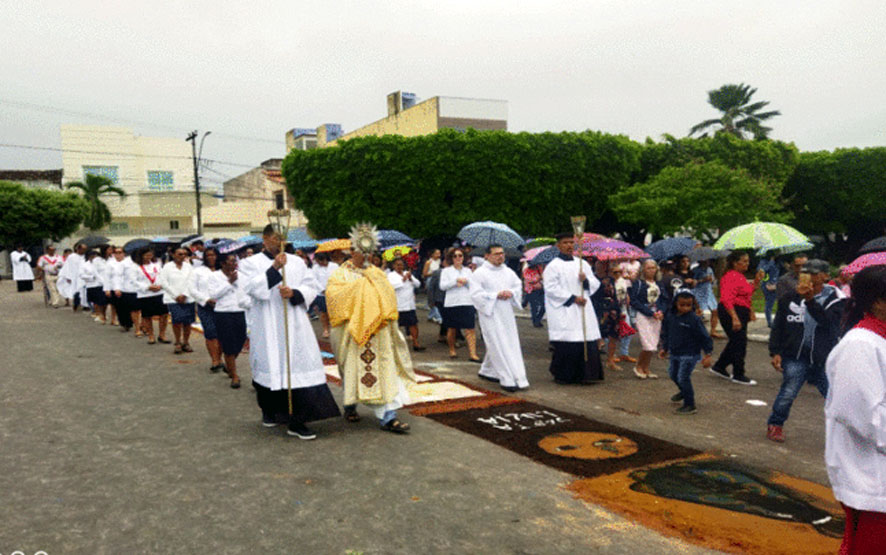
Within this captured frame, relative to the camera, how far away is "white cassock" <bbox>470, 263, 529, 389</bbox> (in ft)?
27.5

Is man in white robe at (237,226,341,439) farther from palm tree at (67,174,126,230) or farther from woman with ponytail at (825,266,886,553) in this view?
palm tree at (67,174,126,230)

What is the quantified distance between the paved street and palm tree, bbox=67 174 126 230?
141 ft

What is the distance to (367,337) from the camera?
6379mm

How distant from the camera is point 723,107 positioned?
1804 inches

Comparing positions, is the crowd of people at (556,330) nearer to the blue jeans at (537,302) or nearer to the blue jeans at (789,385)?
the blue jeans at (789,385)

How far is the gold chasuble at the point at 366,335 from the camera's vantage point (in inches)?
252

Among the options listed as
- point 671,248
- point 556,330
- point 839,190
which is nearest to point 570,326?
point 556,330

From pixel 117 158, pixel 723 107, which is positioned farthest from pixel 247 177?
pixel 723 107

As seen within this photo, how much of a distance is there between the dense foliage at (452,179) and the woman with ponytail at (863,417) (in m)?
21.0

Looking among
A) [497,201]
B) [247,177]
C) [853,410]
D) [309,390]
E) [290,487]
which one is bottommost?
[290,487]

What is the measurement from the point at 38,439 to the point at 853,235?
121 feet

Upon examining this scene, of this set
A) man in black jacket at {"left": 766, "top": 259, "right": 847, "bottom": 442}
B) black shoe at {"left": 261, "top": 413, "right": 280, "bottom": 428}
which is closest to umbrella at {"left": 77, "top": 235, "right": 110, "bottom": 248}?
black shoe at {"left": 261, "top": 413, "right": 280, "bottom": 428}

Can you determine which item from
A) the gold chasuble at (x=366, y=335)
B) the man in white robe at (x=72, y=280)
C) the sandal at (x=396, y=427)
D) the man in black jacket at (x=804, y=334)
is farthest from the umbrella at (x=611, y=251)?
the man in white robe at (x=72, y=280)

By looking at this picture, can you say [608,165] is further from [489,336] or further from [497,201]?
[489,336]
